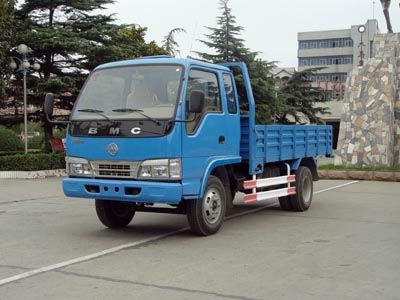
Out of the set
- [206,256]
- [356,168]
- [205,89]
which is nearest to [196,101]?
[205,89]

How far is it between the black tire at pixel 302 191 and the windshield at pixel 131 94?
4176 millimetres

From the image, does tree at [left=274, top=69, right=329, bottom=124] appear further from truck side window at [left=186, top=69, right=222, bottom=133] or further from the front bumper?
the front bumper

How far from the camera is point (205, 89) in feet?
26.9

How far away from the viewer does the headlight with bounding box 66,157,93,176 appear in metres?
7.93

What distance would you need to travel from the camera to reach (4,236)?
27.6 feet

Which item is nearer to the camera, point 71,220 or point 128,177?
point 128,177

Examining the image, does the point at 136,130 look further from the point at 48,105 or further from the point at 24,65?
the point at 24,65

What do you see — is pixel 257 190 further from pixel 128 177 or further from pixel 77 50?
pixel 77 50

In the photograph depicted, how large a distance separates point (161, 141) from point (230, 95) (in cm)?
186

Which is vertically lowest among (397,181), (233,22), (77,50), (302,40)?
(397,181)

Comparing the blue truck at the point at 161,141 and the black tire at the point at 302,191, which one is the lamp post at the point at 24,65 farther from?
the black tire at the point at 302,191

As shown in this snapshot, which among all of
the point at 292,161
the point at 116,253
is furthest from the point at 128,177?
the point at 292,161

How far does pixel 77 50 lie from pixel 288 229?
14576mm

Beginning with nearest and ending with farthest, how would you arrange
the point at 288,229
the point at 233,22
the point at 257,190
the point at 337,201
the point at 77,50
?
the point at 288,229
the point at 257,190
the point at 337,201
the point at 77,50
the point at 233,22
